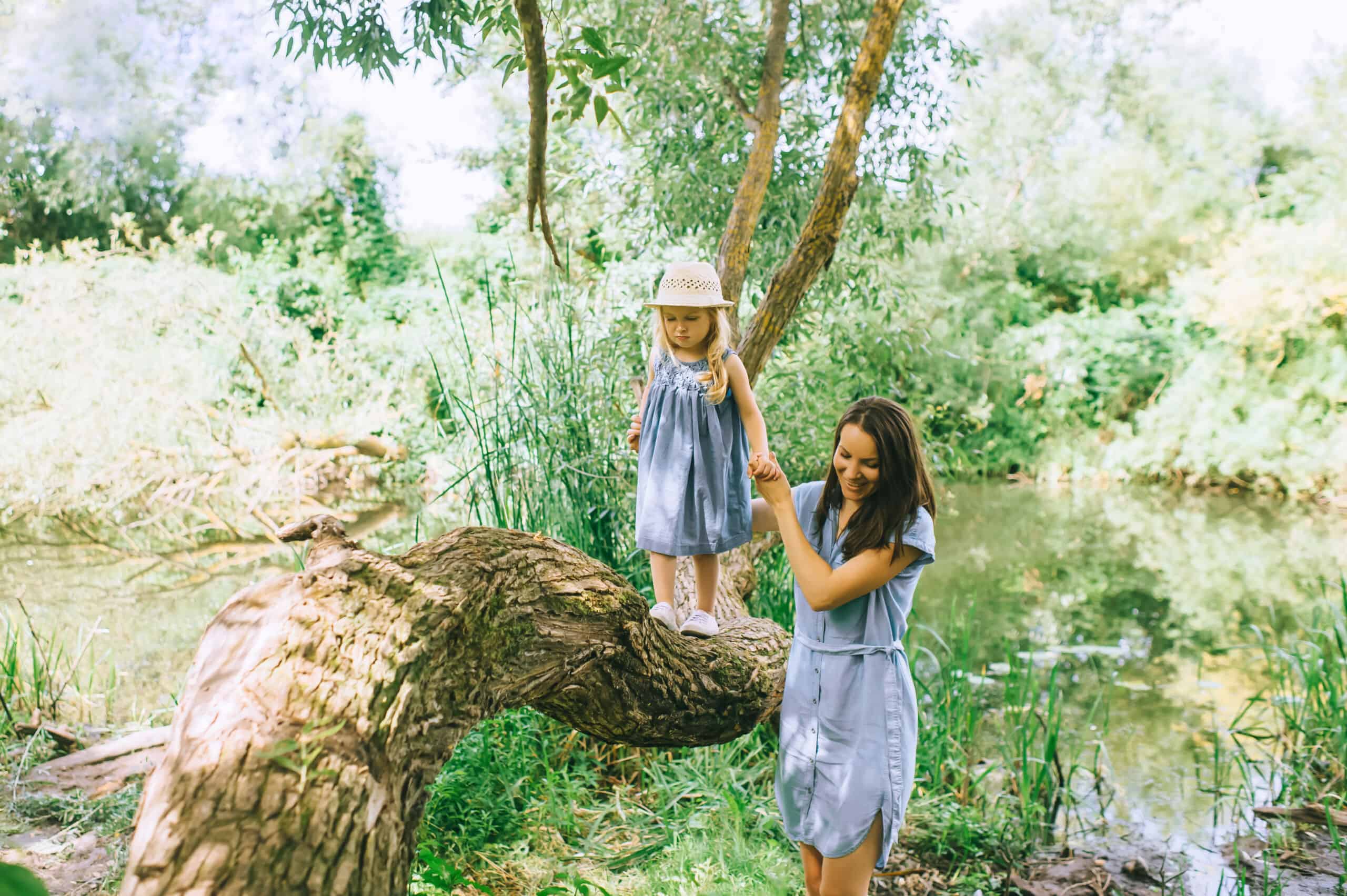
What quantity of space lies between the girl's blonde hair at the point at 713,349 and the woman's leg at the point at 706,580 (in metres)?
0.40

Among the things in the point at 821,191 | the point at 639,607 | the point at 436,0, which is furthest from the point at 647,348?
the point at 639,607

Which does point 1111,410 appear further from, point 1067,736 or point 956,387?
point 1067,736

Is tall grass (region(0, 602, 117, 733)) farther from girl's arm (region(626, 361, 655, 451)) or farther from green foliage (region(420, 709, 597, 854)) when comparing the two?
girl's arm (region(626, 361, 655, 451))

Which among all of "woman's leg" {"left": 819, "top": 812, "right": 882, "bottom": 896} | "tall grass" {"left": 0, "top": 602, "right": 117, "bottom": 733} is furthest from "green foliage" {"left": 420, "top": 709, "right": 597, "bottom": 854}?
"tall grass" {"left": 0, "top": 602, "right": 117, "bottom": 733}

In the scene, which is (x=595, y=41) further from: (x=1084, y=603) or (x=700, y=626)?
(x=1084, y=603)

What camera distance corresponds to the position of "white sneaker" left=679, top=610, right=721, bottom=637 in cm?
229

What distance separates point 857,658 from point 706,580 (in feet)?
1.86

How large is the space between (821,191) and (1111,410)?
1227 cm

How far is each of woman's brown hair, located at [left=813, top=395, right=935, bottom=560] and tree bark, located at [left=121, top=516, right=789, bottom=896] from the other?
49 centimetres

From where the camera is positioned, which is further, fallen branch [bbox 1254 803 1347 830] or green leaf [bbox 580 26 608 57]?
fallen branch [bbox 1254 803 1347 830]

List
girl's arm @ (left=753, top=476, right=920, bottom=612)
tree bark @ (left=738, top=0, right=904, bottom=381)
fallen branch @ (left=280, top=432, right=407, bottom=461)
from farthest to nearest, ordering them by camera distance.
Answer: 1. fallen branch @ (left=280, top=432, right=407, bottom=461)
2. tree bark @ (left=738, top=0, right=904, bottom=381)
3. girl's arm @ (left=753, top=476, right=920, bottom=612)

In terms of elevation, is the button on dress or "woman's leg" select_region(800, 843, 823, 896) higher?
the button on dress

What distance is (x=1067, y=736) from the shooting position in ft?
14.7

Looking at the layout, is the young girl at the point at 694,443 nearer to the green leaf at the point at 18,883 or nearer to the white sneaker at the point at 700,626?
the white sneaker at the point at 700,626
